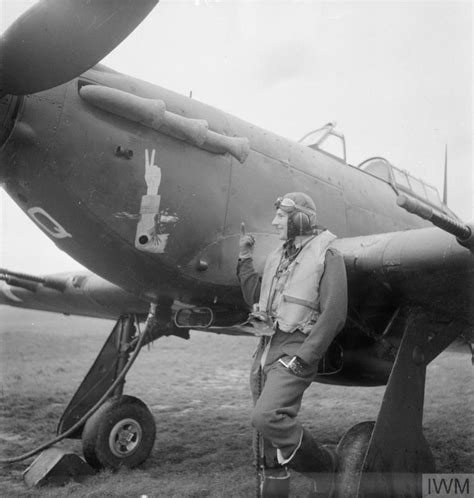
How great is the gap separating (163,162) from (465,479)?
2816 mm

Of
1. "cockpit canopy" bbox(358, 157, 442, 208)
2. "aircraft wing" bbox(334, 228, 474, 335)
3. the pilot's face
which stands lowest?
"aircraft wing" bbox(334, 228, 474, 335)

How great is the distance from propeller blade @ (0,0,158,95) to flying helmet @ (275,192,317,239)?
3.84 feet

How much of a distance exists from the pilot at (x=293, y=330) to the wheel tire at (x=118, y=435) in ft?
5.59

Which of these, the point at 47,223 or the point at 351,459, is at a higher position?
the point at 47,223

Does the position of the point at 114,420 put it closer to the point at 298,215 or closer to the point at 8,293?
the point at 298,215

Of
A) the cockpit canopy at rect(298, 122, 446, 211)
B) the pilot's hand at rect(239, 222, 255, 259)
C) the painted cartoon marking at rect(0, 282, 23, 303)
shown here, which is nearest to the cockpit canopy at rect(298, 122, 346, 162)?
the cockpit canopy at rect(298, 122, 446, 211)

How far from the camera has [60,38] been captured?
2.11 metres

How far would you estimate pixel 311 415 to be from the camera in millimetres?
6211

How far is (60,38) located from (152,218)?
50.4 inches

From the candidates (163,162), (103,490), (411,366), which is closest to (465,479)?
(411,366)

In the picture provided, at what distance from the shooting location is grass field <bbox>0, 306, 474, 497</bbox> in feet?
11.8

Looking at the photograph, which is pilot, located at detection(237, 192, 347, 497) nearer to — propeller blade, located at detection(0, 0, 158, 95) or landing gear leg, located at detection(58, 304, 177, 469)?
propeller blade, located at detection(0, 0, 158, 95)

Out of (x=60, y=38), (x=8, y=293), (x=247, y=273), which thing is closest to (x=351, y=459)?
(x=247, y=273)

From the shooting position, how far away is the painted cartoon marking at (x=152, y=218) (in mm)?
3135
